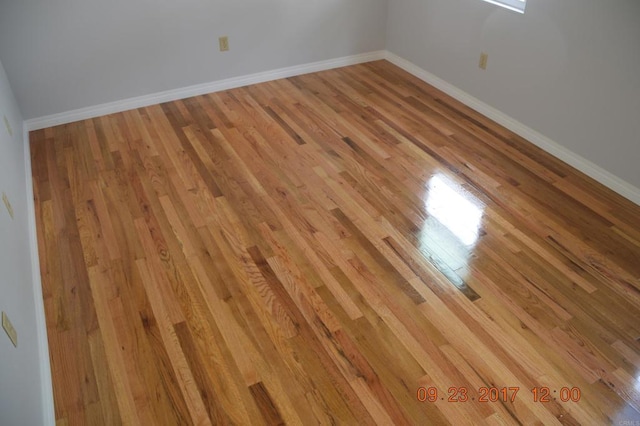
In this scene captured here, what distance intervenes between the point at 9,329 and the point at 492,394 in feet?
5.31

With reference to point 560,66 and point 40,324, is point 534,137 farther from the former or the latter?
point 40,324

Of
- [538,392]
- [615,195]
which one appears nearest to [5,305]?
[538,392]

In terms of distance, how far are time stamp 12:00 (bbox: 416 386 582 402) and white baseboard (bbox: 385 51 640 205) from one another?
1.42 meters

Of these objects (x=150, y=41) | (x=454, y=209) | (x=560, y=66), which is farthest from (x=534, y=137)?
(x=150, y=41)

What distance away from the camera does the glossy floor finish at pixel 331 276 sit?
1.73 meters

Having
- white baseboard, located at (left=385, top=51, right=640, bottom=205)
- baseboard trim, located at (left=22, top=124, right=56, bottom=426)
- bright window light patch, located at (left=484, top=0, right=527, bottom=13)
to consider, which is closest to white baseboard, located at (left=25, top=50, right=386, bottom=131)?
white baseboard, located at (left=385, top=51, right=640, bottom=205)

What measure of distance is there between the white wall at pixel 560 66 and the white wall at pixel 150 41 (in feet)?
3.16

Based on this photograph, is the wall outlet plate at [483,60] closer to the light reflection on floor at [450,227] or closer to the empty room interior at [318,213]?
the empty room interior at [318,213]

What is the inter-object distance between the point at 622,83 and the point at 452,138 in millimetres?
1016

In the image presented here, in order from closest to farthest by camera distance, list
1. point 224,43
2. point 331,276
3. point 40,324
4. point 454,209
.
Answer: point 40,324 < point 331,276 < point 454,209 < point 224,43

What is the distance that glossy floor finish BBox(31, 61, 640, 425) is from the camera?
5.66ft

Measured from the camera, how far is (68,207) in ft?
8.74

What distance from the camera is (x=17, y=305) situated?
5.57 feet

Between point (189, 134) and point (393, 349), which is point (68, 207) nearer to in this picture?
point (189, 134)
